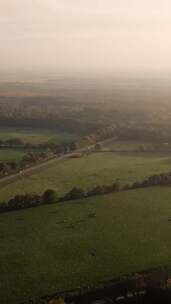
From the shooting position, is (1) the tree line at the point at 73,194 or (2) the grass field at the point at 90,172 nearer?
(1) the tree line at the point at 73,194

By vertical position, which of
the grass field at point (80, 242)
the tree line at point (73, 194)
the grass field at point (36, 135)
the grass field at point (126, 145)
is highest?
the grass field at point (36, 135)

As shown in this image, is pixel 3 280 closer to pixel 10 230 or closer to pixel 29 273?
pixel 29 273

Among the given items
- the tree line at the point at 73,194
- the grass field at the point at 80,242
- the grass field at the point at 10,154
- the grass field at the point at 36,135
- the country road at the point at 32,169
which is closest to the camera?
the grass field at the point at 80,242

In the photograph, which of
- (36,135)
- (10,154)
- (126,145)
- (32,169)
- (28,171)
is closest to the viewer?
(28,171)

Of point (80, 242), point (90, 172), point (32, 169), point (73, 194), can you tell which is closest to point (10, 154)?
point (32, 169)

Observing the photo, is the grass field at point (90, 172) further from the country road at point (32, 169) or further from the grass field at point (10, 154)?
the grass field at point (10, 154)

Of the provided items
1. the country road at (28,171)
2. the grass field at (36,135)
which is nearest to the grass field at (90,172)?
the country road at (28,171)

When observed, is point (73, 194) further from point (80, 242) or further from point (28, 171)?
point (28, 171)

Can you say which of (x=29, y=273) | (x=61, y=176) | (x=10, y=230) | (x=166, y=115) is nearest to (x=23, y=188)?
(x=61, y=176)
